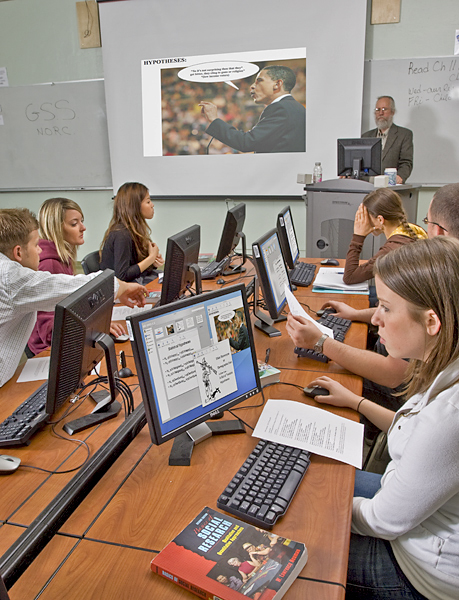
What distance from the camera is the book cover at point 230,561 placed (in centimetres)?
86

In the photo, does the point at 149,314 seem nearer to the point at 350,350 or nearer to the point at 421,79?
the point at 350,350

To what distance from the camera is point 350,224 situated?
3.61 metres

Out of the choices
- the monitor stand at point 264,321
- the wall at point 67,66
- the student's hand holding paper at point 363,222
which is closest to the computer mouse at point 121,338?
the monitor stand at point 264,321

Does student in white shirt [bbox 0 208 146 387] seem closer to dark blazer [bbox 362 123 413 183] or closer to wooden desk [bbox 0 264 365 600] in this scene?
wooden desk [bbox 0 264 365 600]

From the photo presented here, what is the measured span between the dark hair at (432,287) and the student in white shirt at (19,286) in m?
1.21

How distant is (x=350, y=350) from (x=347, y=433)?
17.5 inches

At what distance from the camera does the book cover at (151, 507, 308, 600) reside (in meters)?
0.86

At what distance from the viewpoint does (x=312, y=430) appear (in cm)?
136

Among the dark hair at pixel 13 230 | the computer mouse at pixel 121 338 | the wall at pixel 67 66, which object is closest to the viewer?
Answer: the dark hair at pixel 13 230

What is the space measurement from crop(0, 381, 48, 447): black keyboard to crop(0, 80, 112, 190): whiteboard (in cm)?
395

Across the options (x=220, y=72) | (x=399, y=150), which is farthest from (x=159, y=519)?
(x=220, y=72)

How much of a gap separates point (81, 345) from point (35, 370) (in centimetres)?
59

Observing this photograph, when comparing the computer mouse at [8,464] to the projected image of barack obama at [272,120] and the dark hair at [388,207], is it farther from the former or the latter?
the projected image of barack obama at [272,120]

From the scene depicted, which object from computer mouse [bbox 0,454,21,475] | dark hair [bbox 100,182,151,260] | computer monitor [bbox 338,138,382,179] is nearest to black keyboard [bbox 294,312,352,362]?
computer mouse [bbox 0,454,21,475]
